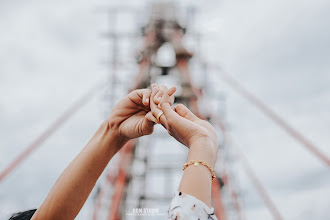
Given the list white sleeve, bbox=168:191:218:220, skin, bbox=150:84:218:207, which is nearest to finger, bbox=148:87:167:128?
skin, bbox=150:84:218:207

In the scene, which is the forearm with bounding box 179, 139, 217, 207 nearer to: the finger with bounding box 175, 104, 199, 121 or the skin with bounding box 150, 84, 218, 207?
the skin with bounding box 150, 84, 218, 207

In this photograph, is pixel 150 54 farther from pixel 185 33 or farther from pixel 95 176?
pixel 95 176

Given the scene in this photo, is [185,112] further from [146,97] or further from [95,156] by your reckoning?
[95,156]

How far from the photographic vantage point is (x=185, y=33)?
9.30 m

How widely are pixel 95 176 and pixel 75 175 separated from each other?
6cm

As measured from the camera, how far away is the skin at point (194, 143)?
82cm

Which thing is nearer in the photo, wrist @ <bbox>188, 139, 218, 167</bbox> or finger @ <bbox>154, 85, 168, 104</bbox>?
wrist @ <bbox>188, 139, 218, 167</bbox>

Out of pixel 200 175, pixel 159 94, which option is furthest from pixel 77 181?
pixel 200 175

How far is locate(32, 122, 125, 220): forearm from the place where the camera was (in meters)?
1.10

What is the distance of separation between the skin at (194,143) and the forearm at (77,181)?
0.66 ft

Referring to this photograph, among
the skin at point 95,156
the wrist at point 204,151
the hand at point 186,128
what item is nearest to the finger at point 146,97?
the skin at point 95,156

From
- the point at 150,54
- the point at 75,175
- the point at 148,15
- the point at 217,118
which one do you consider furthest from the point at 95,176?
the point at 148,15

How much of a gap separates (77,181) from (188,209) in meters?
0.45

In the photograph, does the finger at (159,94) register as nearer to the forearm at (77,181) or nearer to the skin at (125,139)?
the skin at (125,139)
